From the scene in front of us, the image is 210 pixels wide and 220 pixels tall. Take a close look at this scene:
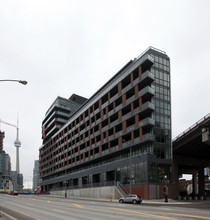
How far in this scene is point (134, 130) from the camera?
60500mm

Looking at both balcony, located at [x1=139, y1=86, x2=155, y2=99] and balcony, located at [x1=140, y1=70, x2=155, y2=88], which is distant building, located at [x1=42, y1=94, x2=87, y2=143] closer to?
balcony, located at [x1=140, y1=70, x2=155, y2=88]

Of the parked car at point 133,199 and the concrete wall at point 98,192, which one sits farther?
the concrete wall at point 98,192

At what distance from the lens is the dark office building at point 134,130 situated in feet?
185

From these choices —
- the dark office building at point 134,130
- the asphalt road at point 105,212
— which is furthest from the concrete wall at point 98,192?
the asphalt road at point 105,212

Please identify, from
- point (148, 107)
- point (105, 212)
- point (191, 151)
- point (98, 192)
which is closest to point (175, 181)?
point (191, 151)

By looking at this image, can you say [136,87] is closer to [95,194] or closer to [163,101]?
[163,101]

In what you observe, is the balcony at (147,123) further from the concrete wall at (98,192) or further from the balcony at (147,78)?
the concrete wall at (98,192)

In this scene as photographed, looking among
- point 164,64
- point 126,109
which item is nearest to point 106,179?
point 126,109

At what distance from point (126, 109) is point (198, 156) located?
67.0 ft

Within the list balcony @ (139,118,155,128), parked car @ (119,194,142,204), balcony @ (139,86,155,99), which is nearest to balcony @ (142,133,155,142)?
balcony @ (139,118,155,128)

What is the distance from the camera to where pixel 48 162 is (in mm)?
125938

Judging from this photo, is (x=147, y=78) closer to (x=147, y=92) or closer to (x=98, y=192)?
(x=147, y=92)

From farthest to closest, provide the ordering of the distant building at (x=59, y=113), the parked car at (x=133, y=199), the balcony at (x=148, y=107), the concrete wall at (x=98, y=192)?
the distant building at (x=59, y=113), the concrete wall at (x=98, y=192), the balcony at (x=148, y=107), the parked car at (x=133, y=199)

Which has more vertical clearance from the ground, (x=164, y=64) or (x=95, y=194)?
(x=164, y=64)
